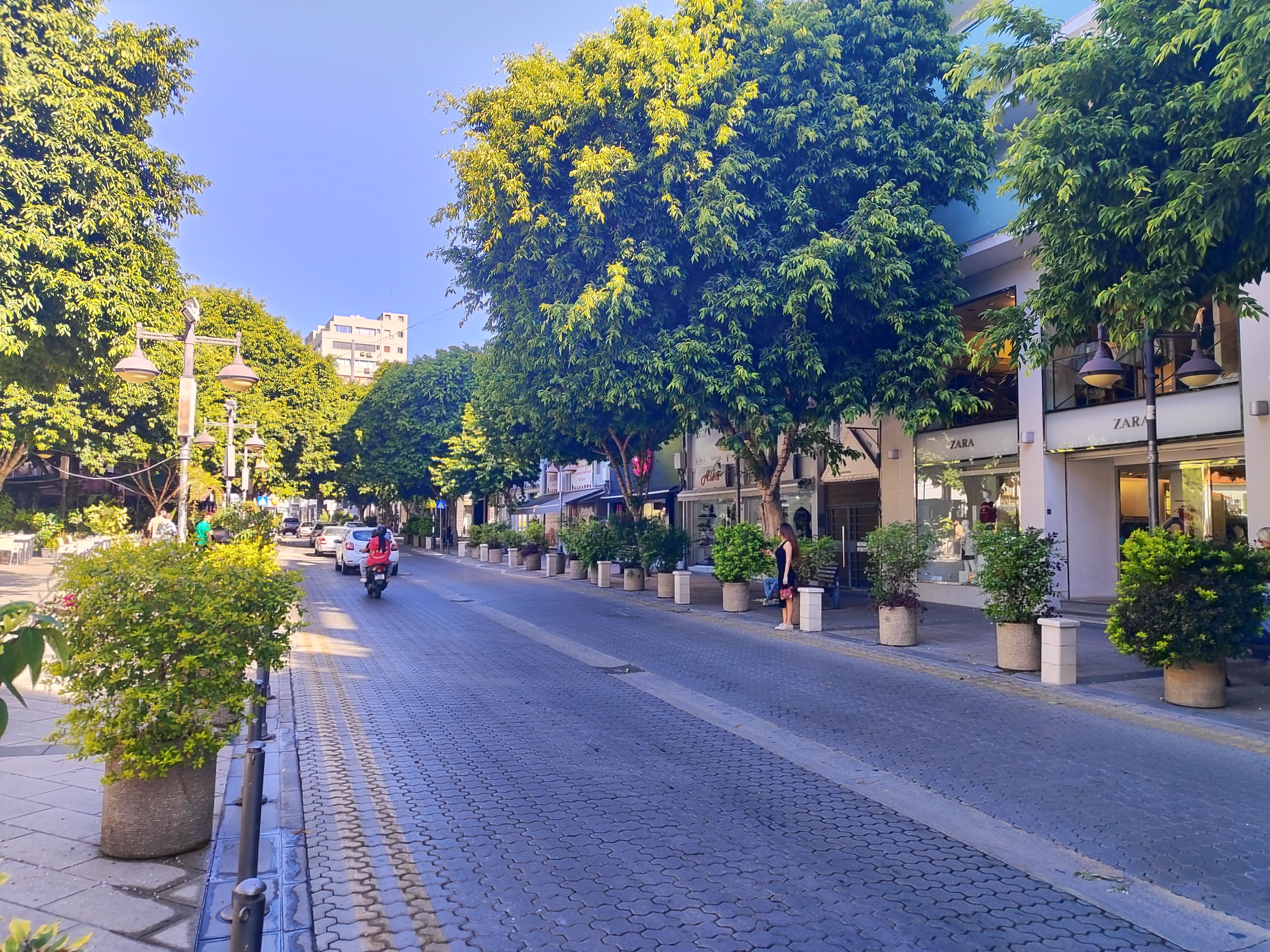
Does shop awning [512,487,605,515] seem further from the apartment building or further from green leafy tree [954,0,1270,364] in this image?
the apartment building

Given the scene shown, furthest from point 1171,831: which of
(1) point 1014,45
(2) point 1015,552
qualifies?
(1) point 1014,45

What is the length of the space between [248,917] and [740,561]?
49.7ft

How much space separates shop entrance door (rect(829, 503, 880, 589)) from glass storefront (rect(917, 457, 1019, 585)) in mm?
2842

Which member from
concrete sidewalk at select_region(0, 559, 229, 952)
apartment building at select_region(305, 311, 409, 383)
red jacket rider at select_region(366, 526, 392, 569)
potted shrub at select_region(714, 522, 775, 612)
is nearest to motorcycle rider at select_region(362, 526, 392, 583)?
red jacket rider at select_region(366, 526, 392, 569)

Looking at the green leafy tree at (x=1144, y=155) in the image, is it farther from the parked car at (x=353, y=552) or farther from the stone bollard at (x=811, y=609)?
the parked car at (x=353, y=552)

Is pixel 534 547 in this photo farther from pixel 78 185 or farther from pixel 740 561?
pixel 78 185

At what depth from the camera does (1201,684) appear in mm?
8398

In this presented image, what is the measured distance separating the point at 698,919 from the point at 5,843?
12.6ft

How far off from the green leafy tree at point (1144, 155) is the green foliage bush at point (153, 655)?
7770mm

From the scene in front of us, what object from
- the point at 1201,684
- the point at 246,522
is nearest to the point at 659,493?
the point at 246,522

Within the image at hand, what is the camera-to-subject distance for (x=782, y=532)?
14742 millimetres

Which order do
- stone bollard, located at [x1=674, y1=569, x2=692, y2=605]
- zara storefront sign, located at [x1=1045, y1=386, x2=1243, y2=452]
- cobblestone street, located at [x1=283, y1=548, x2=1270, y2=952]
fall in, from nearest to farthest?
cobblestone street, located at [x1=283, y1=548, x2=1270, y2=952]
zara storefront sign, located at [x1=1045, y1=386, x2=1243, y2=452]
stone bollard, located at [x1=674, y1=569, x2=692, y2=605]

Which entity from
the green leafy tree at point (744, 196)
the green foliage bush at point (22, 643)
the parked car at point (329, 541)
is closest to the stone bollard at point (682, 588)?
the green leafy tree at point (744, 196)

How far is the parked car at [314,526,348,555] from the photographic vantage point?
4028 cm
